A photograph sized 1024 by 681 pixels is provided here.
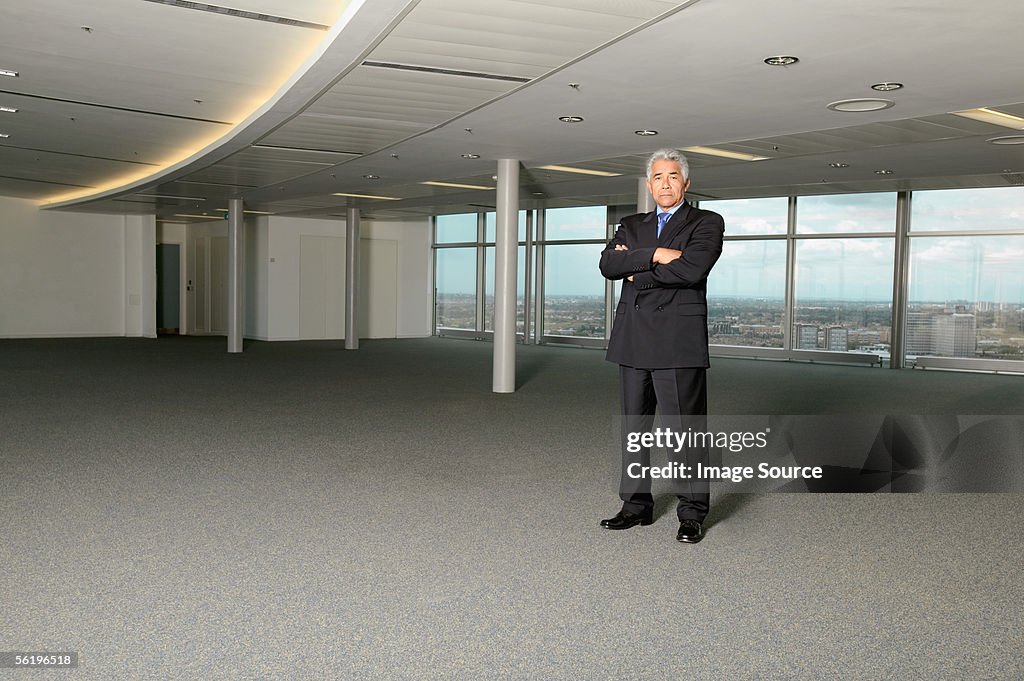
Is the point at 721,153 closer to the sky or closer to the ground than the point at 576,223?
closer to the sky

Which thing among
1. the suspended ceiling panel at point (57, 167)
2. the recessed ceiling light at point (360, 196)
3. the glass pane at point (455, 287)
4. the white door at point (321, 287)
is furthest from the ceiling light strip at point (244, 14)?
the glass pane at point (455, 287)

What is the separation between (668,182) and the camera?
4.43m

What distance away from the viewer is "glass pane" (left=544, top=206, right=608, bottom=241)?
21656 mm

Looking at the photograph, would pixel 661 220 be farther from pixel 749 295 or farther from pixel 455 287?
pixel 455 287

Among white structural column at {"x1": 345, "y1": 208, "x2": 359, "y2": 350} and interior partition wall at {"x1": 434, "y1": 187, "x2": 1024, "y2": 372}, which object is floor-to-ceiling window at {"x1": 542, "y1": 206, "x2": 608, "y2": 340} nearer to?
interior partition wall at {"x1": 434, "y1": 187, "x2": 1024, "y2": 372}

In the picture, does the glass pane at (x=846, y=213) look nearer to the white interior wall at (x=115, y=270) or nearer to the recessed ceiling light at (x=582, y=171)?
the recessed ceiling light at (x=582, y=171)

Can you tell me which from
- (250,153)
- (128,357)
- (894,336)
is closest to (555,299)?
(894,336)

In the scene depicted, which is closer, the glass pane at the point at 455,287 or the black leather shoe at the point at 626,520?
the black leather shoe at the point at 626,520

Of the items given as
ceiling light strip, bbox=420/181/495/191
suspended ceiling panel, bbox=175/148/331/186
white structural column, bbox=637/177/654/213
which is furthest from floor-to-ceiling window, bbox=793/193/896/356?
suspended ceiling panel, bbox=175/148/331/186

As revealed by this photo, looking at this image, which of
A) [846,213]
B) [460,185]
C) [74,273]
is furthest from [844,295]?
[74,273]

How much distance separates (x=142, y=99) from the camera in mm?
9562

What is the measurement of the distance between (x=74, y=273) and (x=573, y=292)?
41.1 feet

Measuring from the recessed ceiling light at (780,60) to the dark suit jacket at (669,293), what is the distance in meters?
2.97

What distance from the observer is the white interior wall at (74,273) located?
21.9 metres
